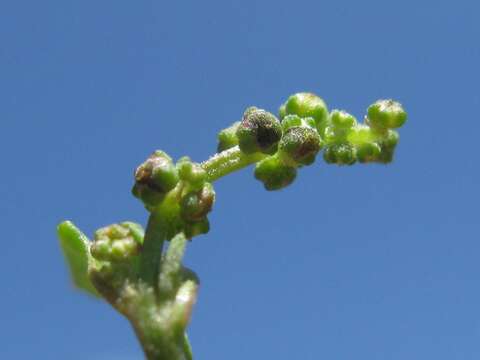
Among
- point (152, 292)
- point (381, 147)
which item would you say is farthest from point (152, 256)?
point (381, 147)

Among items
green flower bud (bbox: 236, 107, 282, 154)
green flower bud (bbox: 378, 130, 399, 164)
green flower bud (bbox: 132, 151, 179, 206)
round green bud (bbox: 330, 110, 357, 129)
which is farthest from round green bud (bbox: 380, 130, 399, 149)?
green flower bud (bbox: 132, 151, 179, 206)

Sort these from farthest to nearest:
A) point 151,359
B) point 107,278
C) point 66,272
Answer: point 66,272 < point 107,278 < point 151,359

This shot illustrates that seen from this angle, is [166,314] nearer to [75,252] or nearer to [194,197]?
[194,197]

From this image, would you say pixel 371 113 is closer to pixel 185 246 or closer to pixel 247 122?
pixel 247 122

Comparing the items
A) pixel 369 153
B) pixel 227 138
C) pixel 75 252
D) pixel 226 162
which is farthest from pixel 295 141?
pixel 75 252

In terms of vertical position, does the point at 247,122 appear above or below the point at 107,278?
above

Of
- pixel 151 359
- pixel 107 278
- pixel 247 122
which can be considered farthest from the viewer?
pixel 247 122

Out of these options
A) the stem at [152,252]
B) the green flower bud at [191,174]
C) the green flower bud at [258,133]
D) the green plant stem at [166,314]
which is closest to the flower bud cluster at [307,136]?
the green flower bud at [258,133]
